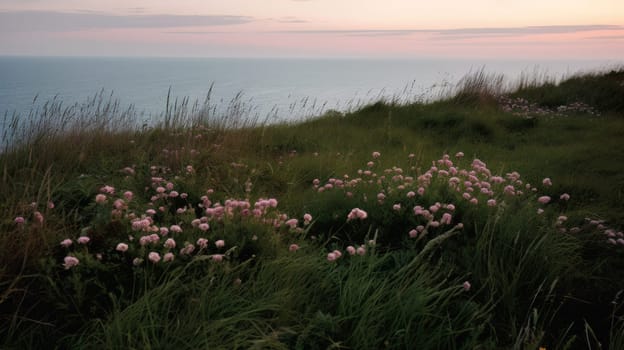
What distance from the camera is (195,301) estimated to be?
2385 millimetres

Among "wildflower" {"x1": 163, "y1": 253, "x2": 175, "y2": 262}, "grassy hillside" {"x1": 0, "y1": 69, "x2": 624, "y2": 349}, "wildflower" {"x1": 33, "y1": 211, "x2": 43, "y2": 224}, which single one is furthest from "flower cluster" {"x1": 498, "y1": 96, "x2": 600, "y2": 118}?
"wildflower" {"x1": 33, "y1": 211, "x2": 43, "y2": 224}

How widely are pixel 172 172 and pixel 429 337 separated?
3457 millimetres

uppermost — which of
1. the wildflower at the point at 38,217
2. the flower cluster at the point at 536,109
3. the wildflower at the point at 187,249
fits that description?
the wildflower at the point at 38,217

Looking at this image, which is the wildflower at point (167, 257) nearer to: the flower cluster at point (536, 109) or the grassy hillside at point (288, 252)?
the grassy hillside at point (288, 252)

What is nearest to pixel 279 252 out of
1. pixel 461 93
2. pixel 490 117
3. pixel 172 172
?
pixel 172 172

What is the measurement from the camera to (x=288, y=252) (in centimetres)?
303

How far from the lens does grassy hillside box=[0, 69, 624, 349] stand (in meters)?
2.41

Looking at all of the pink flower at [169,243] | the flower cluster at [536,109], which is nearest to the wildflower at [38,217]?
the pink flower at [169,243]

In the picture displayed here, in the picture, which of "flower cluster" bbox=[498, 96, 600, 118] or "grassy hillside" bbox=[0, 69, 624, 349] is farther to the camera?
"flower cluster" bbox=[498, 96, 600, 118]

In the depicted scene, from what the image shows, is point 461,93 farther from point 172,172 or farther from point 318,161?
point 172,172

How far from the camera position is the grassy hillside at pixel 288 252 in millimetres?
2412

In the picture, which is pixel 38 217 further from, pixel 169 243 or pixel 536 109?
pixel 536 109

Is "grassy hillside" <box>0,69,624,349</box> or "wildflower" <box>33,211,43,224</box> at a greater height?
"wildflower" <box>33,211,43,224</box>

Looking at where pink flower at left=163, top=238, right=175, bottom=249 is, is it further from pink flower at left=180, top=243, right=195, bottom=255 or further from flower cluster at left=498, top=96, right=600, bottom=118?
flower cluster at left=498, top=96, right=600, bottom=118
